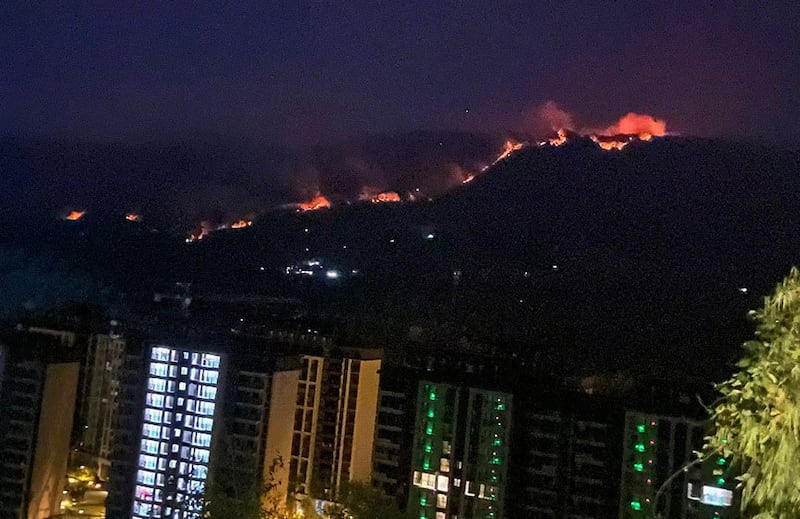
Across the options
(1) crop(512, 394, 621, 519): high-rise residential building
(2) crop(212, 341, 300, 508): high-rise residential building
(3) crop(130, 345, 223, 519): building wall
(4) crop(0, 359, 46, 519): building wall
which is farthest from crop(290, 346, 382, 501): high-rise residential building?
(4) crop(0, 359, 46, 519): building wall

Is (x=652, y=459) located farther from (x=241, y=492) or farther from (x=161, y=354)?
(x=161, y=354)

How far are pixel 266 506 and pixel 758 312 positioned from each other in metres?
7.46

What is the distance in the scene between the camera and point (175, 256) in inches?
393

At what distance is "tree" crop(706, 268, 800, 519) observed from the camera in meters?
1.18

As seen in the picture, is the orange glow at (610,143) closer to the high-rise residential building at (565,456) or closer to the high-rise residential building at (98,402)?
the high-rise residential building at (565,456)

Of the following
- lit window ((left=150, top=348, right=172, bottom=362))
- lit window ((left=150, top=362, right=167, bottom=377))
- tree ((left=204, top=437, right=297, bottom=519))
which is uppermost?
lit window ((left=150, top=348, right=172, bottom=362))

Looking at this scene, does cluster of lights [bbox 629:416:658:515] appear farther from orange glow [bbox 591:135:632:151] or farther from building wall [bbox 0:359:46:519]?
building wall [bbox 0:359:46:519]

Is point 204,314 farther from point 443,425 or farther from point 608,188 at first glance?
point 608,188

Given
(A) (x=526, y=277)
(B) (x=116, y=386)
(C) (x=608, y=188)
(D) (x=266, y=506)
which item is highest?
(C) (x=608, y=188)

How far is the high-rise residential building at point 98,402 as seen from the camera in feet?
38.6

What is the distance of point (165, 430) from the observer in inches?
368

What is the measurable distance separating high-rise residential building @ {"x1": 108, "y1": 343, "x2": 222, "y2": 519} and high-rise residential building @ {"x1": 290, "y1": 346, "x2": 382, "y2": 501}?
1.14 meters

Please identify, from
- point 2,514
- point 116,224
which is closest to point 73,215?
point 116,224

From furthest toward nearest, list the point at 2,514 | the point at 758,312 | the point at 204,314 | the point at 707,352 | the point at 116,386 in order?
1. the point at 116,386
2. the point at 204,314
3. the point at 2,514
4. the point at 707,352
5. the point at 758,312
